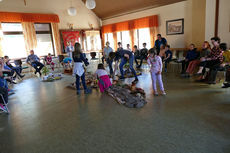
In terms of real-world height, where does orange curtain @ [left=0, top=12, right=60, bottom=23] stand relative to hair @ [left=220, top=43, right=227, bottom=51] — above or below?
above

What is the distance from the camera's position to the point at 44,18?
384 inches

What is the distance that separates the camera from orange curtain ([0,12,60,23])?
859 centimetres

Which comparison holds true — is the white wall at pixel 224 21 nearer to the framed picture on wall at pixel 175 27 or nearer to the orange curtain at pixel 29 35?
the framed picture on wall at pixel 175 27

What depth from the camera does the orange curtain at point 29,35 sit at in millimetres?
9266

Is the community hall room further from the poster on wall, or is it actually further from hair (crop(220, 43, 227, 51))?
the poster on wall

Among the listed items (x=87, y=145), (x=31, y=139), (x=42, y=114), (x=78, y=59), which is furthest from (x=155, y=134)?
(x=78, y=59)

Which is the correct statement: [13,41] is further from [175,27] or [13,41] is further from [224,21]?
[224,21]

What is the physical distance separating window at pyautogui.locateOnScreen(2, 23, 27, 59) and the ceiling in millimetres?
5086

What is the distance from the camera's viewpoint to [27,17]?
9234 mm

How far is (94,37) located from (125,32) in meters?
2.53

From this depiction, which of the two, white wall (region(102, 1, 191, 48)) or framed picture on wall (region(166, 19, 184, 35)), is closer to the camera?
white wall (region(102, 1, 191, 48))

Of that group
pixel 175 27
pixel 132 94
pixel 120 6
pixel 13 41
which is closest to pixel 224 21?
pixel 175 27

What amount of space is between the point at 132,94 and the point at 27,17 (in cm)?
835

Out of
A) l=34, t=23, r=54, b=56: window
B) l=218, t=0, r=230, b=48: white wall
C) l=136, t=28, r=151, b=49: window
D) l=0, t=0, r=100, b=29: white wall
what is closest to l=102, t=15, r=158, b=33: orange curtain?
l=136, t=28, r=151, b=49: window
